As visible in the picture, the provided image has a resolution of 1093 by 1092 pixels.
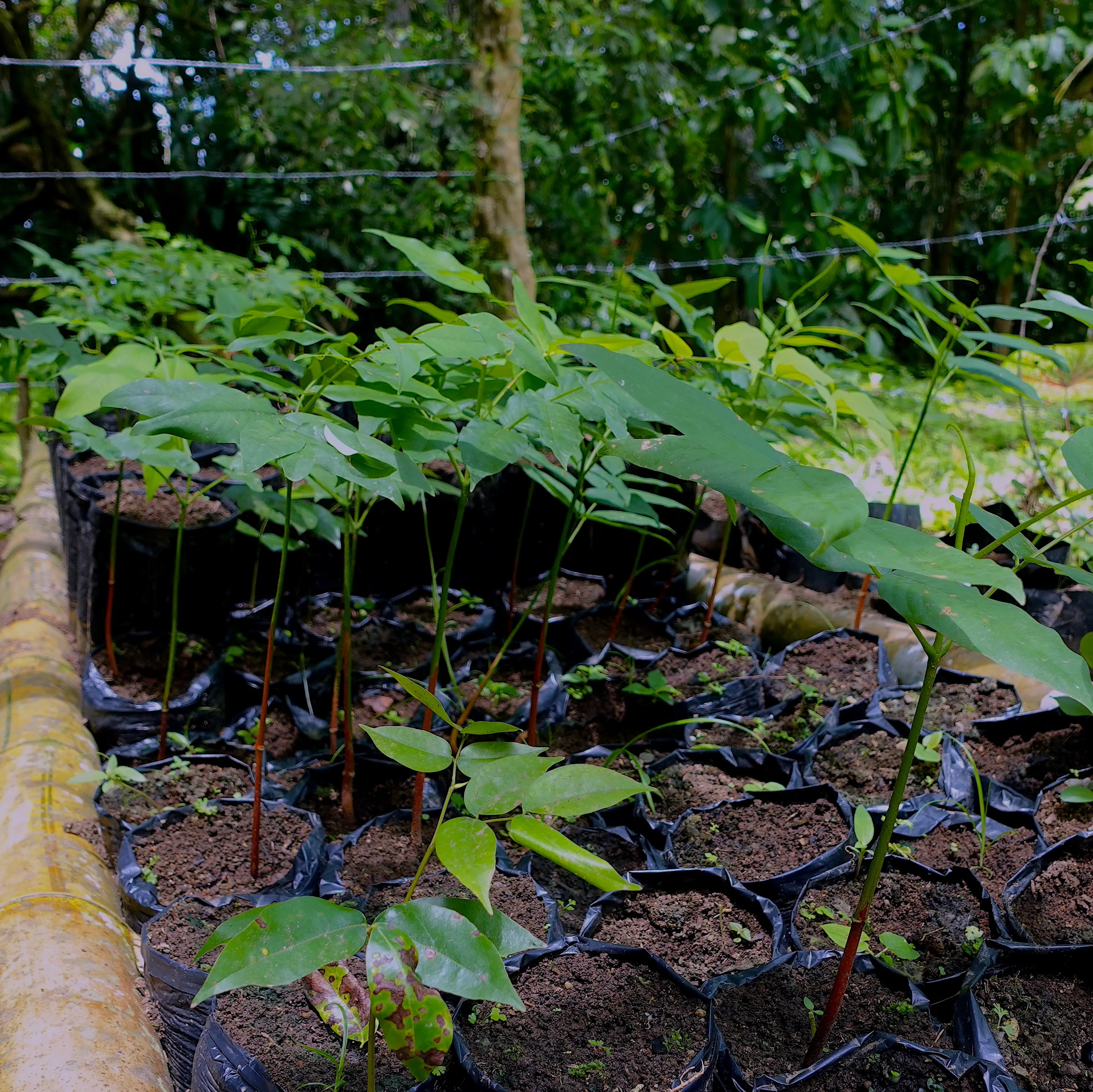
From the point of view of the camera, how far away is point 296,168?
486 centimetres

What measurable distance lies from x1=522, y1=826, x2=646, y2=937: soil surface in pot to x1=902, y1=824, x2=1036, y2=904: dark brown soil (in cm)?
47

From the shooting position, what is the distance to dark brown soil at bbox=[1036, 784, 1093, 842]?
142cm

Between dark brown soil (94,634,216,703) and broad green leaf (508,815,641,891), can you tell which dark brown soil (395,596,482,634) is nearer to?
dark brown soil (94,634,216,703)

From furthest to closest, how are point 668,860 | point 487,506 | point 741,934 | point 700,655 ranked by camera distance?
point 487,506 < point 700,655 < point 668,860 < point 741,934

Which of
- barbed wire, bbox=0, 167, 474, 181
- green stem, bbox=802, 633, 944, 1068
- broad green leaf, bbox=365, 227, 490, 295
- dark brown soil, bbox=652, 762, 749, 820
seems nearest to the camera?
green stem, bbox=802, 633, 944, 1068

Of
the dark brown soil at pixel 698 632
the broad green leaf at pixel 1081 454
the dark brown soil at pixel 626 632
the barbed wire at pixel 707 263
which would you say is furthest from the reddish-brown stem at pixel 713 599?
the barbed wire at pixel 707 263

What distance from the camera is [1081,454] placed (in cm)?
64

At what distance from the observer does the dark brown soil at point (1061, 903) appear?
1202 millimetres

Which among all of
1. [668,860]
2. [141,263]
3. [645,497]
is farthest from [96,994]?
[141,263]

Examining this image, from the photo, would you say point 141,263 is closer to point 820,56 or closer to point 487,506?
point 487,506

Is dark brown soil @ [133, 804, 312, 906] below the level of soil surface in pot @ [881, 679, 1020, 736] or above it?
below

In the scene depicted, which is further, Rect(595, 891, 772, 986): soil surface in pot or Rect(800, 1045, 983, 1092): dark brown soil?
Rect(595, 891, 772, 986): soil surface in pot

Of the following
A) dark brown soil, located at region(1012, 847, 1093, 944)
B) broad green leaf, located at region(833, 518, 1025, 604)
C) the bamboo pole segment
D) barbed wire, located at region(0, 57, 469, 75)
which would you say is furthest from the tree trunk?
broad green leaf, located at region(833, 518, 1025, 604)

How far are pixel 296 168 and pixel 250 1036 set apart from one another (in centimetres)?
488
